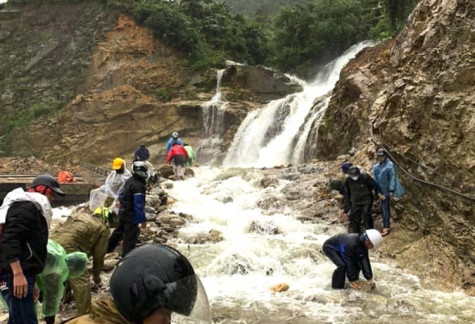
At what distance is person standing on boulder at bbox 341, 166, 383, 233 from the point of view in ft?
26.7

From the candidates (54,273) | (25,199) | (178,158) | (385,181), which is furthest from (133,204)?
(178,158)

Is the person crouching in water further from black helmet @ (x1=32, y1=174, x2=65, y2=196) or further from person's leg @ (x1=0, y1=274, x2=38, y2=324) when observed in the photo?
person's leg @ (x1=0, y1=274, x2=38, y2=324)

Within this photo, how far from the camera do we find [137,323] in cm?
174

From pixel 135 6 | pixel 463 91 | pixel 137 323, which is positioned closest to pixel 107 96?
pixel 135 6

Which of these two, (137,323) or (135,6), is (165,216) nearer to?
(137,323)

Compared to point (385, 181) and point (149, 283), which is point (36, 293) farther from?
point (385, 181)

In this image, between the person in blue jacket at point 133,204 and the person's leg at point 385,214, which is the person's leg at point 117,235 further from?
the person's leg at point 385,214

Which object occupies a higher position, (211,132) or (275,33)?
(275,33)

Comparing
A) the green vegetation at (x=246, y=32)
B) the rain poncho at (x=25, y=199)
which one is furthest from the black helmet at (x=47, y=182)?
the green vegetation at (x=246, y=32)

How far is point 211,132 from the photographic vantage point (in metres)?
27.1

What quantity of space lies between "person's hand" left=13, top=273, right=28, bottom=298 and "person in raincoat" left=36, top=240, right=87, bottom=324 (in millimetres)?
435

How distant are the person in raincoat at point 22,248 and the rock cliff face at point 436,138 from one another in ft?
17.9

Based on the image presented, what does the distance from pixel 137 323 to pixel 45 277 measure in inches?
110

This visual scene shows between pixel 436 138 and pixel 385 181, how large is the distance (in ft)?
3.92
